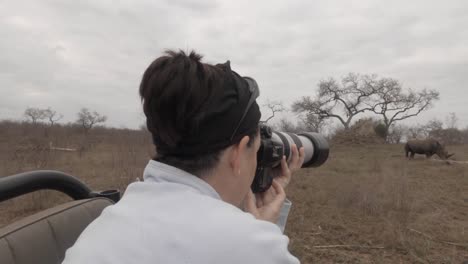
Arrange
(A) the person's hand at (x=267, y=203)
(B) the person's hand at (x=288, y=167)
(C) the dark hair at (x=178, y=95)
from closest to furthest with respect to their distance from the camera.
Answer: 1. (C) the dark hair at (x=178, y=95)
2. (A) the person's hand at (x=267, y=203)
3. (B) the person's hand at (x=288, y=167)

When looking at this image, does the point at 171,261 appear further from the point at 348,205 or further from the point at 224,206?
the point at 348,205

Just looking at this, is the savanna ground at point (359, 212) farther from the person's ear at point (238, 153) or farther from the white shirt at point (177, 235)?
the white shirt at point (177, 235)

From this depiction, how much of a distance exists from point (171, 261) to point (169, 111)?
0.35 m

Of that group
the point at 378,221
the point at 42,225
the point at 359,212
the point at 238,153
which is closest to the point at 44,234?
the point at 42,225

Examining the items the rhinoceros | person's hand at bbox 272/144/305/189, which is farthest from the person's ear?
the rhinoceros

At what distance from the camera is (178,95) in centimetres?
83

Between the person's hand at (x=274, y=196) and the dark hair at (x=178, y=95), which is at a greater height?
the dark hair at (x=178, y=95)

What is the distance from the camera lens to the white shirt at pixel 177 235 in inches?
26.4

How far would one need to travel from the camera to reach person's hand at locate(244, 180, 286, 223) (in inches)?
48.2

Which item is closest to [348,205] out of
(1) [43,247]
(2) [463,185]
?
(2) [463,185]

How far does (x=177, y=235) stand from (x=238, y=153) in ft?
1.12

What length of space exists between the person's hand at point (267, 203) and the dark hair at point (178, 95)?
0.39 meters

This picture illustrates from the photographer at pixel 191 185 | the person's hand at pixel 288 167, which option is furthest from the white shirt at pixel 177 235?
the person's hand at pixel 288 167

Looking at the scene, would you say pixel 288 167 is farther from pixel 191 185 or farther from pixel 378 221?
pixel 378 221
